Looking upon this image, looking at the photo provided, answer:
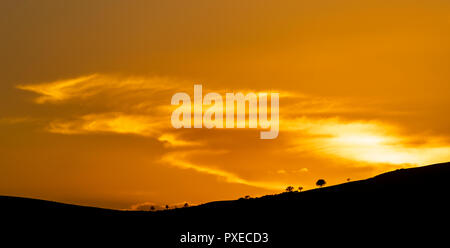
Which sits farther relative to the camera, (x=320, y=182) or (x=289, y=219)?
(x=320, y=182)

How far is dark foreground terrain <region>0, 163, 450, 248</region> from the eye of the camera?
50.6 metres

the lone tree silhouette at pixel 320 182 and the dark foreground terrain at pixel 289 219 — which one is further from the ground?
the lone tree silhouette at pixel 320 182

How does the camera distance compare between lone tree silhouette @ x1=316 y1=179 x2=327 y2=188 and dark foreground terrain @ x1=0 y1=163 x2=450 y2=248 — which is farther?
lone tree silhouette @ x1=316 y1=179 x2=327 y2=188

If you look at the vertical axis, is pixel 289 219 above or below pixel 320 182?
below

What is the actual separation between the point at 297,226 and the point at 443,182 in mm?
11479

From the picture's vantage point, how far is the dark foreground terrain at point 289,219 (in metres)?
50.6

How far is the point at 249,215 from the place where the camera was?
58156mm

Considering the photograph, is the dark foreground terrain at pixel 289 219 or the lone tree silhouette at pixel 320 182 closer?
the dark foreground terrain at pixel 289 219

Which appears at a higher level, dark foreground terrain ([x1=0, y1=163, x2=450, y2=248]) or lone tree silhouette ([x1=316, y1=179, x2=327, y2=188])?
lone tree silhouette ([x1=316, y1=179, x2=327, y2=188])

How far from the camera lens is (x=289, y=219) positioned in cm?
5591
